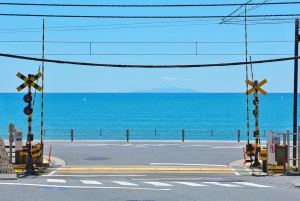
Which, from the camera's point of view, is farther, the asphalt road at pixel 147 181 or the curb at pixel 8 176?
the curb at pixel 8 176

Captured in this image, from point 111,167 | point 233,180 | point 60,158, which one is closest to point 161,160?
point 111,167

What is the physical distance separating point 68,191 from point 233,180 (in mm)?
7199

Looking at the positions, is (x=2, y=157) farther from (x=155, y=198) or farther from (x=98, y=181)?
(x=155, y=198)

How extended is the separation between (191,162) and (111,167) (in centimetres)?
480

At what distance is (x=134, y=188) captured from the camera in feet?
54.2

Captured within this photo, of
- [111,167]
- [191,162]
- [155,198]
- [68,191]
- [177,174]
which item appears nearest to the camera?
[155,198]

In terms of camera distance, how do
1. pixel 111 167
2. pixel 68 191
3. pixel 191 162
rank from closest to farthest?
pixel 68 191 → pixel 111 167 → pixel 191 162

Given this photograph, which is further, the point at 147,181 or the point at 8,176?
the point at 8,176

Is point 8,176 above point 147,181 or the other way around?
above

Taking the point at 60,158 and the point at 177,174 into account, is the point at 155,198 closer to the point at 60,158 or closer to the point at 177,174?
the point at 177,174

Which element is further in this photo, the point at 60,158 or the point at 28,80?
the point at 60,158

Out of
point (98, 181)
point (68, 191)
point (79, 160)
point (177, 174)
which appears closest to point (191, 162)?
point (177, 174)

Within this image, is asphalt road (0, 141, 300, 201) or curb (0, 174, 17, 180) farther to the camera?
curb (0, 174, 17, 180)

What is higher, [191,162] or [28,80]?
[28,80]
